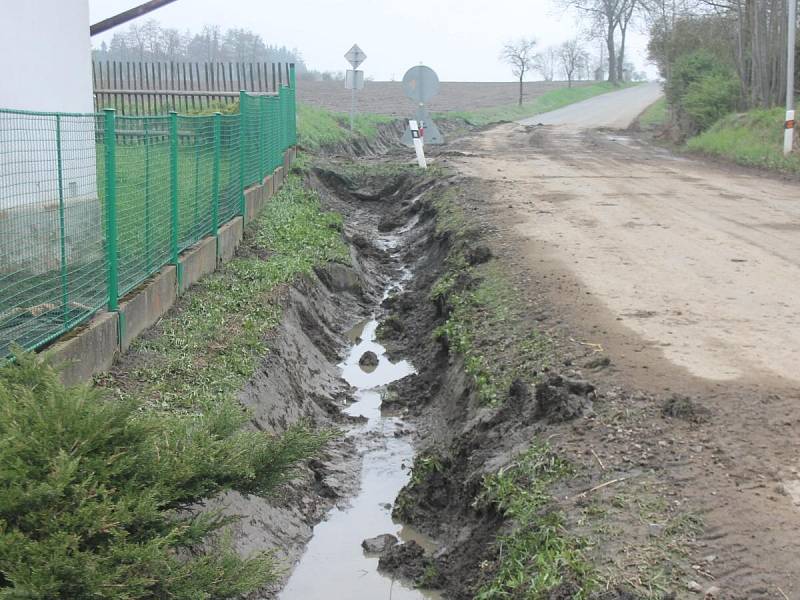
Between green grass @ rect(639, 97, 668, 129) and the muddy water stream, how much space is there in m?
32.5

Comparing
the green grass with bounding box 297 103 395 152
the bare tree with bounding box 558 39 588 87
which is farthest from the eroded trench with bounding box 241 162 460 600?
the bare tree with bounding box 558 39 588 87

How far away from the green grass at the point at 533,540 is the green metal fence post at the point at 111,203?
3.27 m

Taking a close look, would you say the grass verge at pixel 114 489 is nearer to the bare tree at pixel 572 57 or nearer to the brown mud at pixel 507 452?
the brown mud at pixel 507 452

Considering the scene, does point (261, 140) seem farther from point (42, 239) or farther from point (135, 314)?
point (42, 239)

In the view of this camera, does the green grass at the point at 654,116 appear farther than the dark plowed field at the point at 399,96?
No

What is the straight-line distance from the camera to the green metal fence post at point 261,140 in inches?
601

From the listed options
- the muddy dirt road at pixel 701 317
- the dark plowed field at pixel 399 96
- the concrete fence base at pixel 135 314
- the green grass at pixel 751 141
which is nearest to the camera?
the muddy dirt road at pixel 701 317

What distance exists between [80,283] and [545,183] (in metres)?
13.3

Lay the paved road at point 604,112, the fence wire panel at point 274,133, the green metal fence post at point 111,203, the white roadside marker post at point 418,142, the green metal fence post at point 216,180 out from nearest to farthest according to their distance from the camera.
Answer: the green metal fence post at point 111,203
the green metal fence post at point 216,180
the fence wire panel at point 274,133
the white roadside marker post at point 418,142
the paved road at point 604,112

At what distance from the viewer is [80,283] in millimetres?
6820

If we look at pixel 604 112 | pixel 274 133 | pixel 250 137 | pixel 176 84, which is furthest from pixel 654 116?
pixel 250 137

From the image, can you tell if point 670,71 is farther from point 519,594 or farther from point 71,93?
point 519,594

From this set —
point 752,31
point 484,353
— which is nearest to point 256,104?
point 484,353

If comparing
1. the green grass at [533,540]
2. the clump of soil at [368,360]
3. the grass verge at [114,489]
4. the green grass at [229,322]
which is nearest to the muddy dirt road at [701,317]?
the green grass at [533,540]
